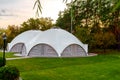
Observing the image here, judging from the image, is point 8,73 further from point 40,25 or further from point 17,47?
point 40,25

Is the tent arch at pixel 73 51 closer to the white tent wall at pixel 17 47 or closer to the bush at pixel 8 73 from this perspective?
the white tent wall at pixel 17 47

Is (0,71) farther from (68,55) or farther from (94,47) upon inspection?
(94,47)

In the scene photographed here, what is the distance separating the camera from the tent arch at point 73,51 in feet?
138

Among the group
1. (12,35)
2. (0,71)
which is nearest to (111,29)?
(12,35)

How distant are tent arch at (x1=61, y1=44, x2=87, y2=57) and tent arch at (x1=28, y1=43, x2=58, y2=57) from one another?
4.59ft

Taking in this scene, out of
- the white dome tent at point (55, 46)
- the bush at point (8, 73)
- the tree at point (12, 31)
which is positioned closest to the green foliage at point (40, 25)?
the tree at point (12, 31)

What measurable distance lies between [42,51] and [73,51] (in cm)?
427

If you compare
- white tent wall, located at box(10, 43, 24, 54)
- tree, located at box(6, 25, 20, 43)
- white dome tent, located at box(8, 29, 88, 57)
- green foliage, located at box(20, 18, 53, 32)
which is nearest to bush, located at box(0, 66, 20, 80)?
white dome tent, located at box(8, 29, 88, 57)

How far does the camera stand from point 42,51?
136ft

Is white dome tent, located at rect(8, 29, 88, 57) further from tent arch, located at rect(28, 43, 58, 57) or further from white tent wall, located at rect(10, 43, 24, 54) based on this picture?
white tent wall, located at rect(10, 43, 24, 54)

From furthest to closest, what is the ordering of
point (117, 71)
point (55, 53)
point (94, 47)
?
point (94, 47) < point (55, 53) < point (117, 71)

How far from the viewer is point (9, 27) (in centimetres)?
6281

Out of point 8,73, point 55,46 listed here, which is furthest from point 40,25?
point 8,73

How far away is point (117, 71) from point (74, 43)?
1759 centimetres
